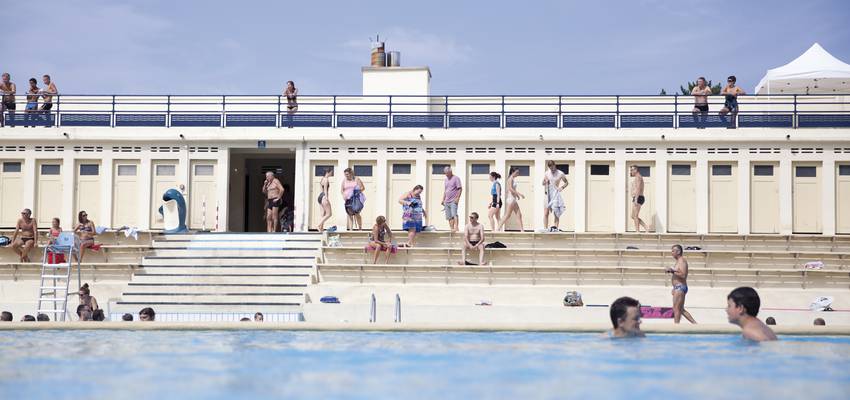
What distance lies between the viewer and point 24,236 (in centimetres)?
2281

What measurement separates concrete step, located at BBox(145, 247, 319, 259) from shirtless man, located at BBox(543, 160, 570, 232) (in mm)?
5990

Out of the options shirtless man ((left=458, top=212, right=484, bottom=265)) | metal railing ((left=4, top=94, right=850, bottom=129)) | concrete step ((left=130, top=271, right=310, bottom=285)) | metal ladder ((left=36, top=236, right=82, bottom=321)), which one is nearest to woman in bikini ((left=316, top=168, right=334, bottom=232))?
metal railing ((left=4, top=94, right=850, bottom=129))

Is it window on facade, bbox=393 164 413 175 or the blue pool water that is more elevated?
window on facade, bbox=393 164 413 175

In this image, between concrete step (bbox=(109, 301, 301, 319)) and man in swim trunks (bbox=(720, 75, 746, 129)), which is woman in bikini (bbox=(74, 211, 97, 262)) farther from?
man in swim trunks (bbox=(720, 75, 746, 129))

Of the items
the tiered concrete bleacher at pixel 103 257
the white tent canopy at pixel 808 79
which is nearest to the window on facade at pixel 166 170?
the tiered concrete bleacher at pixel 103 257

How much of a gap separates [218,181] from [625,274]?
37.9ft

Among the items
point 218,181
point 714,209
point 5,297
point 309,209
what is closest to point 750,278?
point 714,209

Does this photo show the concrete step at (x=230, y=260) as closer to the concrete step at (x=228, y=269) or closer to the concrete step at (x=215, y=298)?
the concrete step at (x=228, y=269)

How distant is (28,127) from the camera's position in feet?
90.6

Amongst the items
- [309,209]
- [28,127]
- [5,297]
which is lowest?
[5,297]

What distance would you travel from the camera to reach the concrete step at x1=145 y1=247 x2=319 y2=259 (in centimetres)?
2306

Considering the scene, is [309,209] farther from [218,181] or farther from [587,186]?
[587,186]

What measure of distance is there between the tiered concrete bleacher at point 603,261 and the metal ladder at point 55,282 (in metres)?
5.23

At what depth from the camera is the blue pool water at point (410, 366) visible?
9367 mm
